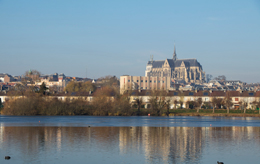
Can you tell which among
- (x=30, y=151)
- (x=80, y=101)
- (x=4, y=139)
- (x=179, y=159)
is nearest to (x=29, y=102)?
(x=80, y=101)

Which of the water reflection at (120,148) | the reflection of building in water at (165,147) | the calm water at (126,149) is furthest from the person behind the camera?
the reflection of building in water at (165,147)

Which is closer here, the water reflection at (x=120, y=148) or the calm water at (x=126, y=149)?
the calm water at (x=126, y=149)

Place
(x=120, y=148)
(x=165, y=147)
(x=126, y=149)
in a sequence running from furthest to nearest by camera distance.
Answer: (x=165, y=147)
(x=120, y=148)
(x=126, y=149)

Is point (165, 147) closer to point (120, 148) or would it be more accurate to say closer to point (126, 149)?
point (126, 149)

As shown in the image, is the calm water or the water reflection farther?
the water reflection

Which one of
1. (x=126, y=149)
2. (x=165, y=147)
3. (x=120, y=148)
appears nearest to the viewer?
(x=126, y=149)

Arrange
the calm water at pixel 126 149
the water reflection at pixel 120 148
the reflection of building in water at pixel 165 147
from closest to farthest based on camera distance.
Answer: the calm water at pixel 126 149 < the water reflection at pixel 120 148 < the reflection of building in water at pixel 165 147

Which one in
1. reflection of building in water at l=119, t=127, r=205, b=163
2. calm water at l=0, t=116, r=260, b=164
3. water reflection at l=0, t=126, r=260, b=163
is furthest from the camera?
reflection of building in water at l=119, t=127, r=205, b=163

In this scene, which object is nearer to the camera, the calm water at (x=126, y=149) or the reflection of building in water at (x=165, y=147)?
the calm water at (x=126, y=149)

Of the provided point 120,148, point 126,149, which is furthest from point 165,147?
point 120,148

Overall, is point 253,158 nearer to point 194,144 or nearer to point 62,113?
point 194,144

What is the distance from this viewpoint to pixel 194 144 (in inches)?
973

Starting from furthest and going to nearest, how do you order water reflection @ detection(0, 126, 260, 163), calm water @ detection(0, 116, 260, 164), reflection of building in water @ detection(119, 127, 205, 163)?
reflection of building in water @ detection(119, 127, 205, 163)
water reflection @ detection(0, 126, 260, 163)
calm water @ detection(0, 116, 260, 164)

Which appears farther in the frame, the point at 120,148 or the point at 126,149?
the point at 120,148
